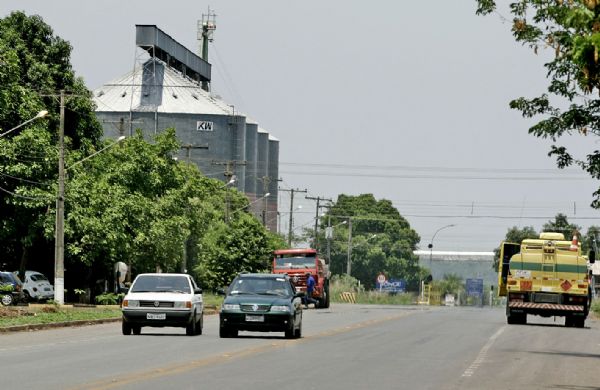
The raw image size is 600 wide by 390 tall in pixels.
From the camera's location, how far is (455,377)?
21.8 m

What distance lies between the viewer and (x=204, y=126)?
433 ft

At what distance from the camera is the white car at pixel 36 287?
66.7 meters

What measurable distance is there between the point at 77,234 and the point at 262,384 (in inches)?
1958

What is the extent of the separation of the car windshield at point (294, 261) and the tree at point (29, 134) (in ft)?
37.9

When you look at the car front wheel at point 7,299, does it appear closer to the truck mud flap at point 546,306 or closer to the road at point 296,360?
the road at point 296,360

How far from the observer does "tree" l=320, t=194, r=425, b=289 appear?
184 m

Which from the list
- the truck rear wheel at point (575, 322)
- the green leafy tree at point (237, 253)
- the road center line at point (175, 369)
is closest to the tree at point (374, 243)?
the green leafy tree at point (237, 253)

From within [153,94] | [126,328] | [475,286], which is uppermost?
[153,94]

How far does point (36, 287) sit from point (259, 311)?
35.1m

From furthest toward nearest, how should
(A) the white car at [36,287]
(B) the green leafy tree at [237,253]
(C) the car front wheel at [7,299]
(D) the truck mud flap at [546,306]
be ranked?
(B) the green leafy tree at [237,253], (A) the white car at [36,287], (C) the car front wheel at [7,299], (D) the truck mud flap at [546,306]

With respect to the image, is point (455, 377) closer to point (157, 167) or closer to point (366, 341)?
point (366, 341)

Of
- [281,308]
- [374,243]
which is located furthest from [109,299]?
[374,243]

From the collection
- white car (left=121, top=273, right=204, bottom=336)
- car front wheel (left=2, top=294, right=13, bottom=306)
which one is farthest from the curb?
car front wheel (left=2, top=294, right=13, bottom=306)

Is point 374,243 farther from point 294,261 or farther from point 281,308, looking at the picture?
point 281,308
